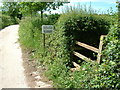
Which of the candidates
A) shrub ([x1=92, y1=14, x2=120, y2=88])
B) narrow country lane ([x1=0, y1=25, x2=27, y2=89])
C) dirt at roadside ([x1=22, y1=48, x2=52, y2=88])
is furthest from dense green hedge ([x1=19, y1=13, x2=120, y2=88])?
narrow country lane ([x1=0, y1=25, x2=27, y2=89])

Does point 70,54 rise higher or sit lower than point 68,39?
lower

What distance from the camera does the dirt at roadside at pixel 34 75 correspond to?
370 cm

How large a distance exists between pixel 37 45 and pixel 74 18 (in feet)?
8.53

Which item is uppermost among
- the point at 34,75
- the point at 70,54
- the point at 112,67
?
the point at 112,67

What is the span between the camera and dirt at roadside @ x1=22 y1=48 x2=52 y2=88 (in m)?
3.70

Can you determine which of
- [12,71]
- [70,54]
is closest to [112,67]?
[70,54]

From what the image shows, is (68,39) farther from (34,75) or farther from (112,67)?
(112,67)

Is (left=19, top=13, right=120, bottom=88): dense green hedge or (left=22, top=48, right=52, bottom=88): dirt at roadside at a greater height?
(left=19, top=13, right=120, bottom=88): dense green hedge

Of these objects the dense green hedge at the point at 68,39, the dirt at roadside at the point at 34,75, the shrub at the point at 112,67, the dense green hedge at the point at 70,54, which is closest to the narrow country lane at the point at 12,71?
the dirt at roadside at the point at 34,75

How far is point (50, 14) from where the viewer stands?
6602 mm

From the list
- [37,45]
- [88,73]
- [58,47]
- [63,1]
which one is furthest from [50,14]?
[88,73]

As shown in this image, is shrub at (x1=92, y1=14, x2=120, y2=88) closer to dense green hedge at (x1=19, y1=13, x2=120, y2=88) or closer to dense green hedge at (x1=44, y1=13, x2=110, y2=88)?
dense green hedge at (x1=19, y1=13, x2=120, y2=88)

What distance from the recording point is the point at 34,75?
4281 mm

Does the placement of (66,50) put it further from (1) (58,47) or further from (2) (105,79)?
(2) (105,79)
